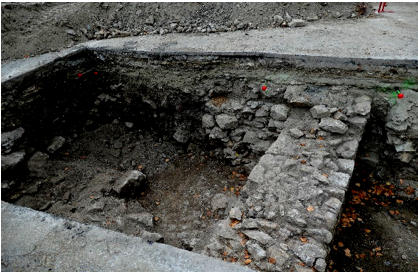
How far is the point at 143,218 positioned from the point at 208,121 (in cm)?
187

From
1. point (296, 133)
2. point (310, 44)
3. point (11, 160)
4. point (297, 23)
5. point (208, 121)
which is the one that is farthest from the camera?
point (297, 23)

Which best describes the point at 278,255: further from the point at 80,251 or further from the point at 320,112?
the point at 320,112

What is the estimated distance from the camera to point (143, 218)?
3764mm

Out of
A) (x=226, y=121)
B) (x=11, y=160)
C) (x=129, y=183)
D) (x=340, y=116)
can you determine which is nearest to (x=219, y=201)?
(x=226, y=121)

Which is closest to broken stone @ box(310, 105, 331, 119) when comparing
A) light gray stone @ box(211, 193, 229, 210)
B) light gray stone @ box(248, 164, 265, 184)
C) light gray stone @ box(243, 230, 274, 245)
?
light gray stone @ box(248, 164, 265, 184)

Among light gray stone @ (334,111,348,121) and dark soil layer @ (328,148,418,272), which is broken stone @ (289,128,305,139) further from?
dark soil layer @ (328,148,418,272)

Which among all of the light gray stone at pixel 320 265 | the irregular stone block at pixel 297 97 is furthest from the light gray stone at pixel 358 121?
the light gray stone at pixel 320 265

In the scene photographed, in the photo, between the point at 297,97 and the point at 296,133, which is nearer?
the point at 296,133

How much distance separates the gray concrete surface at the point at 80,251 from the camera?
2.55m

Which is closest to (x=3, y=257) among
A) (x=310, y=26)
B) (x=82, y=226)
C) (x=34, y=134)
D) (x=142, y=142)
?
(x=82, y=226)

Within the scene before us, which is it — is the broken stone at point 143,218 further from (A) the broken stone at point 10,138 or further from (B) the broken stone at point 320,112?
(B) the broken stone at point 320,112

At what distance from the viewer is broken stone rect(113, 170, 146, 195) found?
13.8ft

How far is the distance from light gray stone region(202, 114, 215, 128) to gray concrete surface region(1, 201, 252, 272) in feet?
7.87

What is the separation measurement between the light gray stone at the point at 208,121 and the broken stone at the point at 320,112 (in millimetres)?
1593
